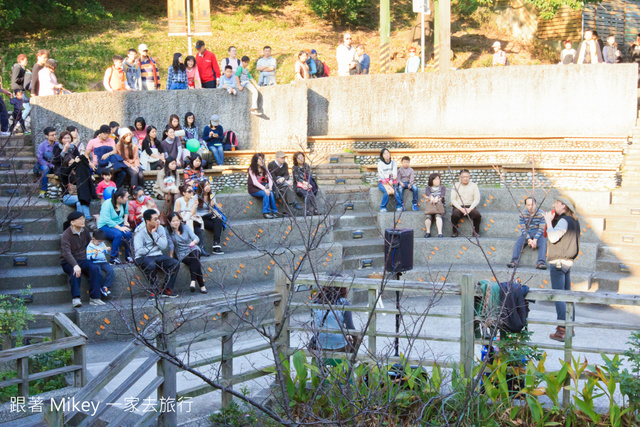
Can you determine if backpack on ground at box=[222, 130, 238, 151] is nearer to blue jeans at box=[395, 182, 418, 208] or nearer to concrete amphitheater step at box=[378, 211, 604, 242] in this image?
concrete amphitheater step at box=[378, 211, 604, 242]

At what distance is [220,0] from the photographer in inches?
1037

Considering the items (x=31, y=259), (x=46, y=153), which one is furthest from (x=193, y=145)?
(x=31, y=259)

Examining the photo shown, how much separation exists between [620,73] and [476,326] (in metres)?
9.97

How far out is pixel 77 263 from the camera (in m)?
9.25

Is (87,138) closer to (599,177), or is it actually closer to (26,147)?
(26,147)

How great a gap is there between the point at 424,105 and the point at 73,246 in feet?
30.0

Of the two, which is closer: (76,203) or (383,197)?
(76,203)

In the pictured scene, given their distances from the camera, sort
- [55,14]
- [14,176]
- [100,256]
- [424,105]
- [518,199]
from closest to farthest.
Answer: [100,256] < [14,176] < [518,199] < [424,105] < [55,14]

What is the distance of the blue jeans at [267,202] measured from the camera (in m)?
11.8

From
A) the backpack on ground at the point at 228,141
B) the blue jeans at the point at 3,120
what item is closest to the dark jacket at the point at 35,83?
the blue jeans at the point at 3,120

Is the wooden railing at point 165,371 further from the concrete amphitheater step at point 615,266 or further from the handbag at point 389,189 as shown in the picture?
the concrete amphitheater step at point 615,266

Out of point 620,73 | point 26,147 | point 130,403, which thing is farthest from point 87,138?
point 620,73

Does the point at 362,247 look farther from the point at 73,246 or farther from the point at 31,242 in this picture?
the point at 31,242

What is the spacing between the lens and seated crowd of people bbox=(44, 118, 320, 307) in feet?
30.7
